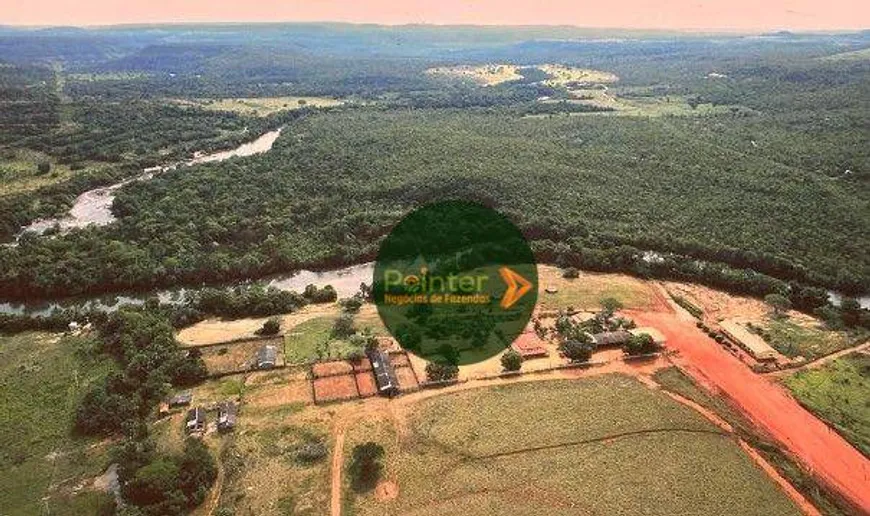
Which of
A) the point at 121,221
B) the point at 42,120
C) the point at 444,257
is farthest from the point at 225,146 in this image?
the point at 444,257

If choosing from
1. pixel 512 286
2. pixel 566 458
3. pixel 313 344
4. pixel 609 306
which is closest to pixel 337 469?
pixel 566 458

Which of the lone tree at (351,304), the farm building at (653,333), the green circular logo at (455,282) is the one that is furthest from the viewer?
the lone tree at (351,304)

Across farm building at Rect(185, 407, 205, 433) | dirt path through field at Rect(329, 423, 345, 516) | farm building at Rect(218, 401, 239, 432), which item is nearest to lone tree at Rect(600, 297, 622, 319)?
dirt path through field at Rect(329, 423, 345, 516)

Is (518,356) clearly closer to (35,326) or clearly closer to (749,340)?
(749,340)

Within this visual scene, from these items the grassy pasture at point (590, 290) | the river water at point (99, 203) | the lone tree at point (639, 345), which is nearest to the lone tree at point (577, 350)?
the lone tree at point (639, 345)

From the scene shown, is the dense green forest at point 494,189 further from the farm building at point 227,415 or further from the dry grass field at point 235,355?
the farm building at point 227,415
